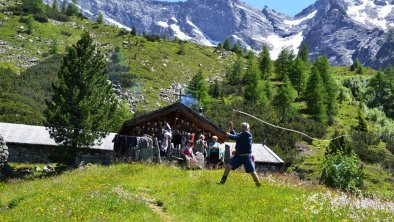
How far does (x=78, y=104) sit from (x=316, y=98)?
63379mm

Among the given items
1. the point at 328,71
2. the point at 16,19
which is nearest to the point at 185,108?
the point at 328,71

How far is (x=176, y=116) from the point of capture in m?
34.8

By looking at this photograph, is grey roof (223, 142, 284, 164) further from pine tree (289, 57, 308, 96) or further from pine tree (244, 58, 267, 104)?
pine tree (289, 57, 308, 96)

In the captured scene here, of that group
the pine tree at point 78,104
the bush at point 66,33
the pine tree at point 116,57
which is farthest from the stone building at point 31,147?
the bush at point 66,33

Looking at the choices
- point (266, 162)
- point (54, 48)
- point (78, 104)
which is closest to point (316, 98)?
point (266, 162)

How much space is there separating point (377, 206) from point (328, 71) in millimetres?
101524

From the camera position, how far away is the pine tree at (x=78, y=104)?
4044 centimetres

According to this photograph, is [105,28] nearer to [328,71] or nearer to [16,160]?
[328,71]

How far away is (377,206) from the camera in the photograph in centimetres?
1212

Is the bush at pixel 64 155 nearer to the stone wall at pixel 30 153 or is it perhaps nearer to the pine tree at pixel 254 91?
the stone wall at pixel 30 153

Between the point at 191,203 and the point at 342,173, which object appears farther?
the point at 342,173

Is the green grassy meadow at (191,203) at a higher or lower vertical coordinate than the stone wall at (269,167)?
lower

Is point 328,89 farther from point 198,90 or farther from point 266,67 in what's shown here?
point 266,67

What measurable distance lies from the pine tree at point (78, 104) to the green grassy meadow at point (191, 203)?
20.6 metres
